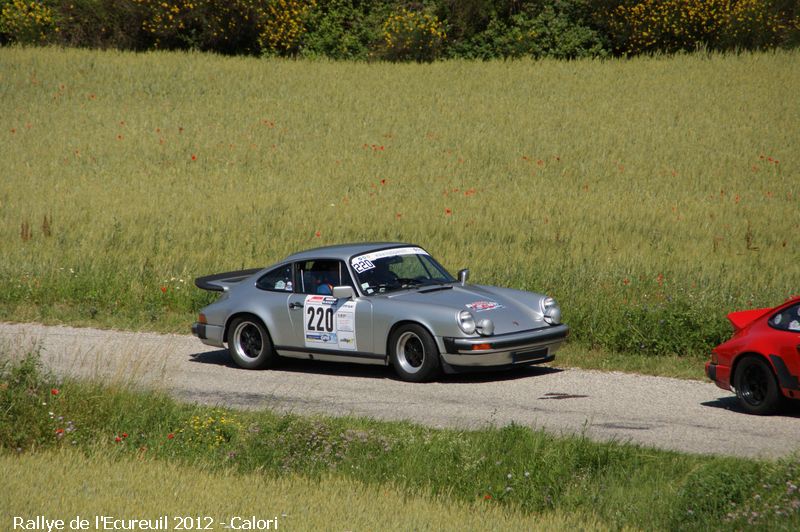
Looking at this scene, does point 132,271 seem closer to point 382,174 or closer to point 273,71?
point 382,174

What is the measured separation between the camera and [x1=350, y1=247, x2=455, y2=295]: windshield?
1229 cm

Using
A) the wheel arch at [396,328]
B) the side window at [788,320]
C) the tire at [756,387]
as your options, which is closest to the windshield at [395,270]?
the wheel arch at [396,328]

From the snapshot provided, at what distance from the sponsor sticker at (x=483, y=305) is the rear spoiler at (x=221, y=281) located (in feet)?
10.6

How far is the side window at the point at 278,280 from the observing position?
1277 centimetres

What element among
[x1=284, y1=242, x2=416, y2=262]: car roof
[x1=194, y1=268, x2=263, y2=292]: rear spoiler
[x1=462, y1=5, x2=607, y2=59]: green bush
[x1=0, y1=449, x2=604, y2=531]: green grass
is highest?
[x1=462, y1=5, x2=607, y2=59]: green bush

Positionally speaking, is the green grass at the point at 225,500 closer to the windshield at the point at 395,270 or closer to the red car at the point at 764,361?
the red car at the point at 764,361

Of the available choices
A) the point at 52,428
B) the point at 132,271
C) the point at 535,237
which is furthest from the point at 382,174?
the point at 52,428

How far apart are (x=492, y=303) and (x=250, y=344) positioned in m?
3.10

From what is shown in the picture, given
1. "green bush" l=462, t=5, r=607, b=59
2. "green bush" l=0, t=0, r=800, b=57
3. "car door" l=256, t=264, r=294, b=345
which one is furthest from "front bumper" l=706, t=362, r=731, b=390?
"green bush" l=462, t=5, r=607, b=59

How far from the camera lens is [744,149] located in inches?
1232

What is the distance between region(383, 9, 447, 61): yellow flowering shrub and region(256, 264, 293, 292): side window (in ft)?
125

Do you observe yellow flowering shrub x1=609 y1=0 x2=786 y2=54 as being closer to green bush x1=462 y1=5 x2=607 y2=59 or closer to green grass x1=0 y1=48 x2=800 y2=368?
green bush x1=462 y1=5 x2=607 y2=59

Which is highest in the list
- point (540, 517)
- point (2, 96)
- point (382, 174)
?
point (2, 96)

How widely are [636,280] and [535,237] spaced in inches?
230
